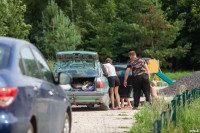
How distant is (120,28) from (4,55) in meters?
60.3

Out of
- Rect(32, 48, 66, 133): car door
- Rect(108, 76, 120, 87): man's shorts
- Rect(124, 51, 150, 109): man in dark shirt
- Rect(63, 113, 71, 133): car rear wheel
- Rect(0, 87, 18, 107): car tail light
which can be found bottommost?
Rect(108, 76, 120, 87): man's shorts

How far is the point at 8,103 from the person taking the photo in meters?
4.88

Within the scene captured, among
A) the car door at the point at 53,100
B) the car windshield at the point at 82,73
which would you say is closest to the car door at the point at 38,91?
the car door at the point at 53,100

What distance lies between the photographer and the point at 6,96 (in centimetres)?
488

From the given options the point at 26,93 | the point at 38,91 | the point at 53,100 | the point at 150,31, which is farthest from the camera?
the point at 150,31

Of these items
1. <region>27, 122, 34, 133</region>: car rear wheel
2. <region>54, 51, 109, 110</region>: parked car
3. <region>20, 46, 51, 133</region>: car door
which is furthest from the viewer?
<region>54, 51, 109, 110</region>: parked car

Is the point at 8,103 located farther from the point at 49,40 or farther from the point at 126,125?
the point at 49,40

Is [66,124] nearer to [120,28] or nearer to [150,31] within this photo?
[150,31]

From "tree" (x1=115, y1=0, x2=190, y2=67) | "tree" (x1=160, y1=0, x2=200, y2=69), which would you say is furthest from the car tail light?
"tree" (x1=160, y1=0, x2=200, y2=69)

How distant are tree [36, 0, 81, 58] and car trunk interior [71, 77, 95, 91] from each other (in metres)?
43.5

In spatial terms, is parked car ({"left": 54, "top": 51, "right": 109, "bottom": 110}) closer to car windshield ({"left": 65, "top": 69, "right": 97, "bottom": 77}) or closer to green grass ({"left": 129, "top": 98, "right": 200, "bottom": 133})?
car windshield ({"left": 65, "top": 69, "right": 97, "bottom": 77})

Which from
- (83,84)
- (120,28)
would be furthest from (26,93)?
(120,28)

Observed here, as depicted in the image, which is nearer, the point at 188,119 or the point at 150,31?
the point at 188,119

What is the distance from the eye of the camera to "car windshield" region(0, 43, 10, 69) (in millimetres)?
5205
